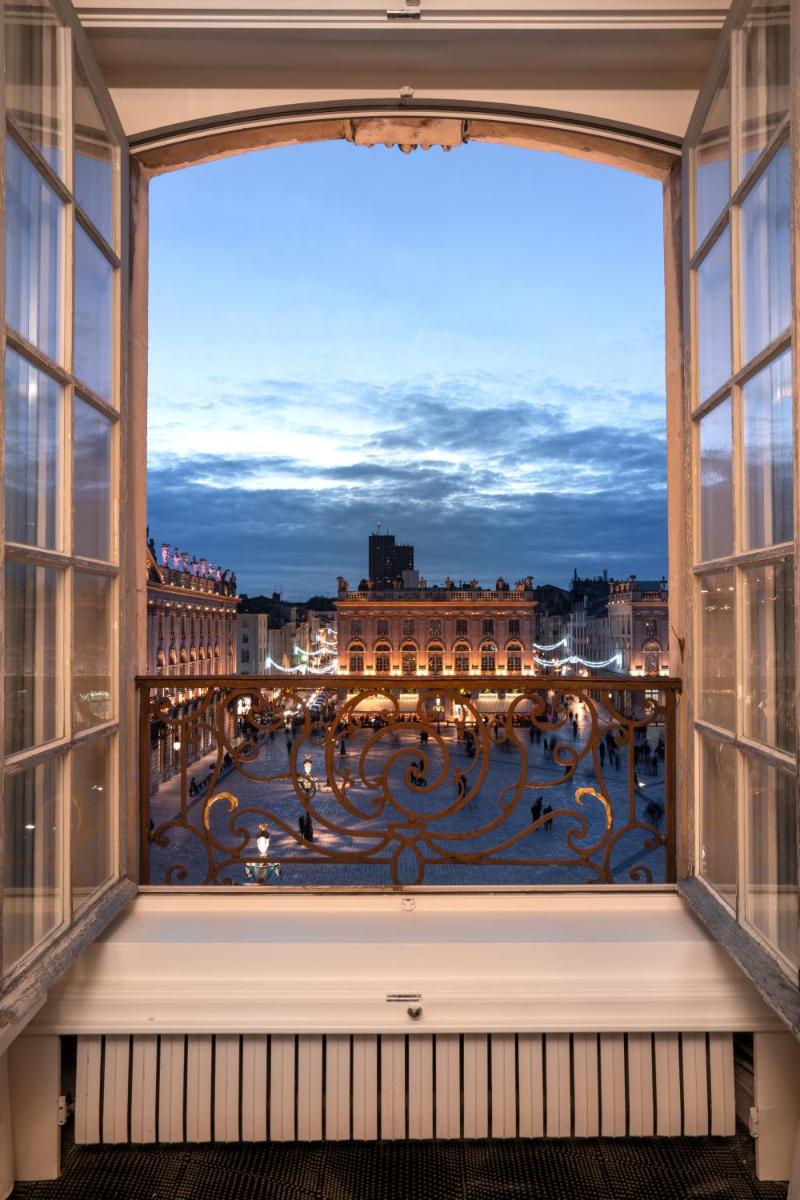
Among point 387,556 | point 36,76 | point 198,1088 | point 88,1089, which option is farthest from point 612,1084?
point 387,556

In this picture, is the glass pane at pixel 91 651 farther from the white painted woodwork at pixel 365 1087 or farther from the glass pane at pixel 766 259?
the glass pane at pixel 766 259

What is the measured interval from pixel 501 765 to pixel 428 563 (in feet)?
165

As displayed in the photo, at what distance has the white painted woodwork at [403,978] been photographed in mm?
1615

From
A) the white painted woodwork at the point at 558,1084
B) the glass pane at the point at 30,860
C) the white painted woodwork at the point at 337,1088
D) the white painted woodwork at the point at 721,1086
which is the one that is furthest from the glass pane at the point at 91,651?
the white painted woodwork at the point at 721,1086

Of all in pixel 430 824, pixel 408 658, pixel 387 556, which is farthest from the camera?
pixel 387 556

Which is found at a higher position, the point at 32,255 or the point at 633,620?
the point at 32,255

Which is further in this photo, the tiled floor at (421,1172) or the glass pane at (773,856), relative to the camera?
the tiled floor at (421,1172)

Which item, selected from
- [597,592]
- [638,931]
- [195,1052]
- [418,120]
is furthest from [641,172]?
[597,592]

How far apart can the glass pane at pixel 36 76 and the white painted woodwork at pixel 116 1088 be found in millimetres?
1931

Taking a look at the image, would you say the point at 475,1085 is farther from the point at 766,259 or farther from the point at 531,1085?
the point at 766,259

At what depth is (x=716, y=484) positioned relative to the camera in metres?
1.65

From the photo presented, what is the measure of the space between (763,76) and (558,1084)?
219 cm

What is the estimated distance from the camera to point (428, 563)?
70562 millimetres

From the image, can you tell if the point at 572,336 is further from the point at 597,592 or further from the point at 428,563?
the point at 597,592
